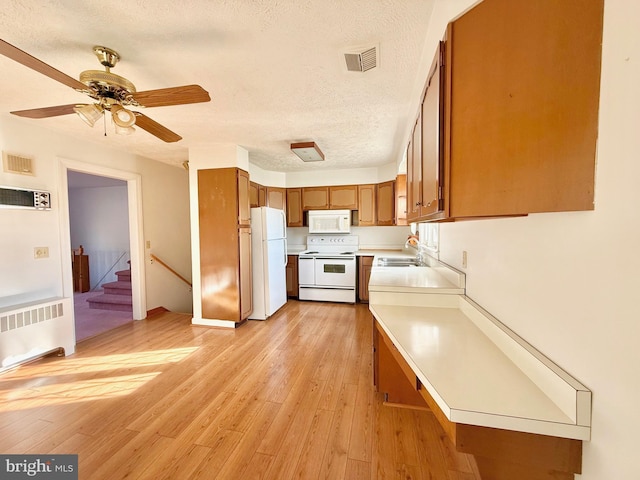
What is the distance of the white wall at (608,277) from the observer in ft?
1.95

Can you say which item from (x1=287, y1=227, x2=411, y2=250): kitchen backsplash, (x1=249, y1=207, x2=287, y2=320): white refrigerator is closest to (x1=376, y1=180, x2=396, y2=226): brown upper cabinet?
(x1=287, y1=227, x2=411, y2=250): kitchen backsplash

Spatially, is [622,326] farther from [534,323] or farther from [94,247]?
[94,247]

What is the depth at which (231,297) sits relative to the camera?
3.48 meters

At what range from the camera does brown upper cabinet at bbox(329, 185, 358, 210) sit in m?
4.81

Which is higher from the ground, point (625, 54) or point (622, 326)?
point (625, 54)

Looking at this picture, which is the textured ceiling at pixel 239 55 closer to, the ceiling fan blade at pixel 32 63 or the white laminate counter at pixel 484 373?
the ceiling fan blade at pixel 32 63

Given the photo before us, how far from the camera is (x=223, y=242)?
136 inches

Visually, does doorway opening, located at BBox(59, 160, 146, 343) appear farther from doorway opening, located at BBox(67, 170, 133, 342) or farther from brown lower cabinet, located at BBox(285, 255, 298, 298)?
brown lower cabinet, located at BBox(285, 255, 298, 298)

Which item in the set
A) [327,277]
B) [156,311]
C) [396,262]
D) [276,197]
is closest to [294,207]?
[276,197]

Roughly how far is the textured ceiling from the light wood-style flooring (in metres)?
2.41

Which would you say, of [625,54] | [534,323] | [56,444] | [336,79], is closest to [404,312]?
[534,323]

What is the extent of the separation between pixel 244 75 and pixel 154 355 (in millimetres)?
2879

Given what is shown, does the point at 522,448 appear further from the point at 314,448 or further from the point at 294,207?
the point at 294,207

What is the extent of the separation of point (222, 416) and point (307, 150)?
2.88 meters
